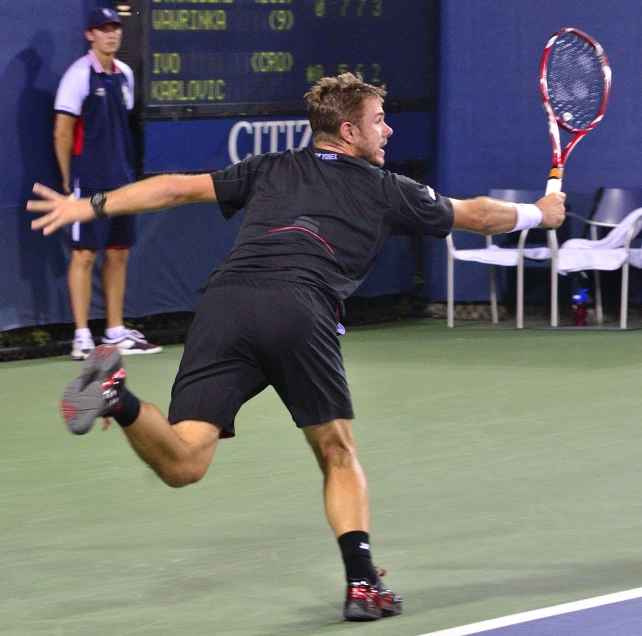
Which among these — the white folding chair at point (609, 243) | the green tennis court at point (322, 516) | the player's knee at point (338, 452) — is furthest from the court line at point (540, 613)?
the white folding chair at point (609, 243)

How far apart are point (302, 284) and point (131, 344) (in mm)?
5488

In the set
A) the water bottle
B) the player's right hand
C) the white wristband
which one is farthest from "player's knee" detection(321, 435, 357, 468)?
the water bottle

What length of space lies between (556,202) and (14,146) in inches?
211

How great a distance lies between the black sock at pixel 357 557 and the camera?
13.7ft

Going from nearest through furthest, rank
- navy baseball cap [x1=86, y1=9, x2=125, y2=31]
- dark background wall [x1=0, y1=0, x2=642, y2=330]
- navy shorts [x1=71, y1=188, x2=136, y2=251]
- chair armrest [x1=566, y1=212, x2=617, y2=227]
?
1. navy baseball cap [x1=86, y1=9, x2=125, y2=31]
2. navy shorts [x1=71, y1=188, x2=136, y2=251]
3. dark background wall [x1=0, y1=0, x2=642, y2=330]
4. chair armrest [x1=566, y1=212, x2=617, y2=227]

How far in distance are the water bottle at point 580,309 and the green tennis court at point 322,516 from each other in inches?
86.6

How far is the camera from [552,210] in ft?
16.0

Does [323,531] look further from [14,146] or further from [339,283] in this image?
[14,146]

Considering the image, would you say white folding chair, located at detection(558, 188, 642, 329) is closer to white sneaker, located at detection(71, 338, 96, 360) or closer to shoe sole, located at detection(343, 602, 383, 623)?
white sneaker, located at detection(71, 338, 96, 360)

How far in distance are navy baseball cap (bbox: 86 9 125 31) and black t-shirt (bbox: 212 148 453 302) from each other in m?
4.78

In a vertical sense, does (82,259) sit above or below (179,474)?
below

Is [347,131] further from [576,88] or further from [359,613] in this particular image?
[576,88]

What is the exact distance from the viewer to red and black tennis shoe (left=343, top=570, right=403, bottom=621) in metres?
4.14

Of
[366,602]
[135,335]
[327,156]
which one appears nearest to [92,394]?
[366,602]
